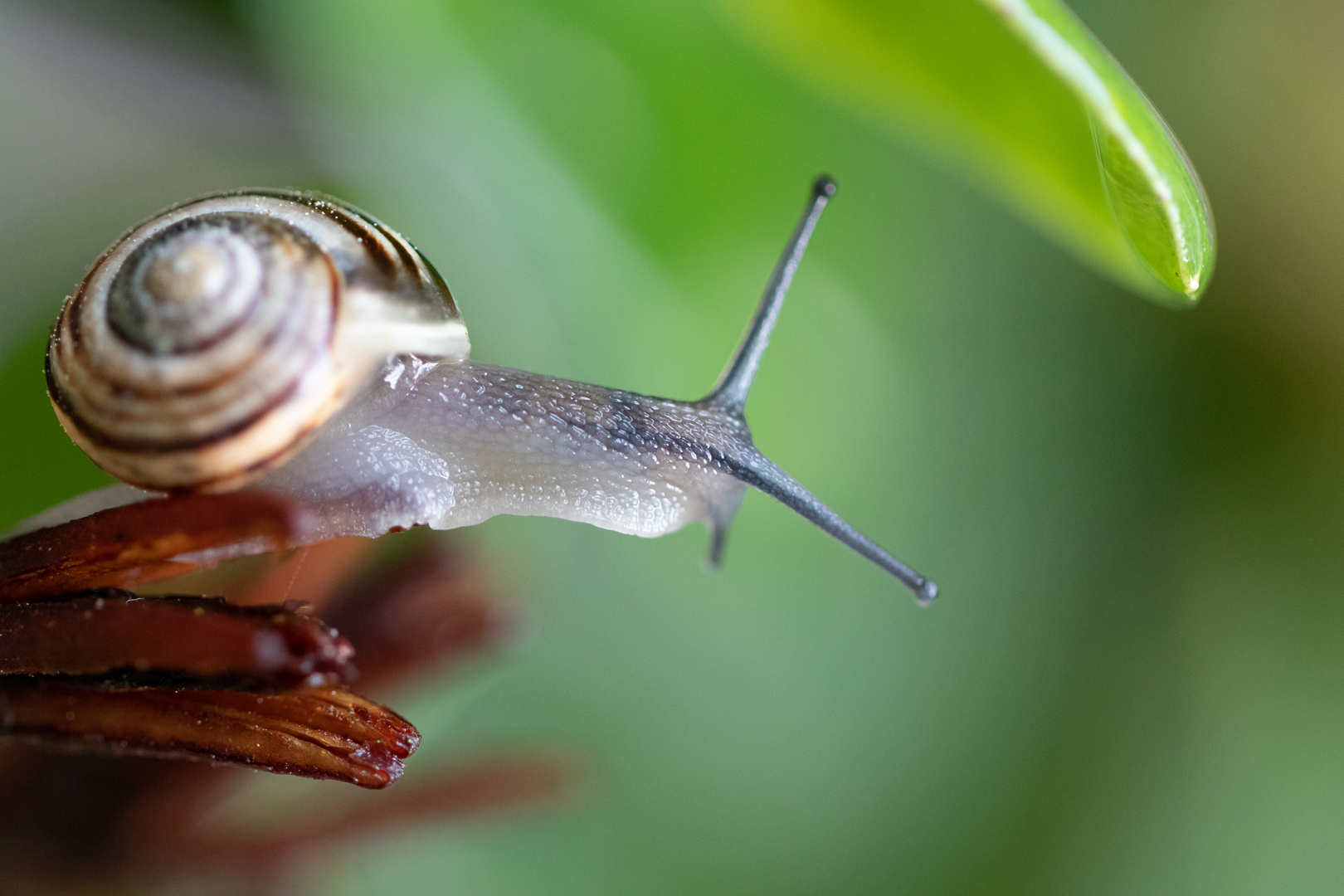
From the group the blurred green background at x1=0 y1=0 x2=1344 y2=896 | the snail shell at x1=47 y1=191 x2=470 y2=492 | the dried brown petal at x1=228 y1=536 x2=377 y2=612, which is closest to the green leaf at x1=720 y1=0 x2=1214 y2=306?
the blurred green background at x1=0 y1=0 x2=1344 y2=896

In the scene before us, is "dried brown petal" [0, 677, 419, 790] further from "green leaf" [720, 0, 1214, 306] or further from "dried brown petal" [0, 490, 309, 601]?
"green leaf" [720, 0, 1214, 306]

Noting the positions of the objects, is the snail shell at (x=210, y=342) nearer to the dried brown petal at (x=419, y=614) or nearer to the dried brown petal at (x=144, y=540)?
the dried brown petal at (x=144, y=540)

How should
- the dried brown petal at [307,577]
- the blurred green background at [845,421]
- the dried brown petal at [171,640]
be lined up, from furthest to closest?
the blurred green background at [845,421] < the dried brown petal at [307,577] < the dried brown petal at [171,640]

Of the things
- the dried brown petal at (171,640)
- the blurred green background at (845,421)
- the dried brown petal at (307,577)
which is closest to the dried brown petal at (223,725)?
the dried brown petal at (171,640)

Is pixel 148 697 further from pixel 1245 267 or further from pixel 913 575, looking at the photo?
pixel 1245 267

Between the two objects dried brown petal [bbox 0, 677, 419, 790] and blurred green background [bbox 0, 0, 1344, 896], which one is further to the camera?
blurred green background [bbox 0, 0, 1344, 896]

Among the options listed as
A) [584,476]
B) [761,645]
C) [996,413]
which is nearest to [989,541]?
[996,413]

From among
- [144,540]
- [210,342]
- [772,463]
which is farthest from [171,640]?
[772,463]

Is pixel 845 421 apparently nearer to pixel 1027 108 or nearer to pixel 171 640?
pixel 1027 108

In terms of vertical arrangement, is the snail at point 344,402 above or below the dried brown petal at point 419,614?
above
